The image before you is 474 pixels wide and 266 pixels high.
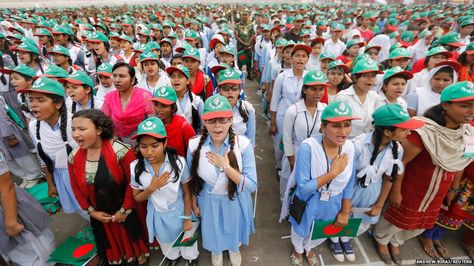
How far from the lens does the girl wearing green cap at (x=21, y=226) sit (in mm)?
2100

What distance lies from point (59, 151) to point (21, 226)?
80 centimetres

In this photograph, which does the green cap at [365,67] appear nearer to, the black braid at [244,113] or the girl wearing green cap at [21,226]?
the black braid at [244,113]

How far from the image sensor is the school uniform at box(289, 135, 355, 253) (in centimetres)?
240

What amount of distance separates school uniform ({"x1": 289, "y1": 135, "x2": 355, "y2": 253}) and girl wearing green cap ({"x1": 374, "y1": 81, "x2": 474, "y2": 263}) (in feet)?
2.19

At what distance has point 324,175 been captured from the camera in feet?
7.72

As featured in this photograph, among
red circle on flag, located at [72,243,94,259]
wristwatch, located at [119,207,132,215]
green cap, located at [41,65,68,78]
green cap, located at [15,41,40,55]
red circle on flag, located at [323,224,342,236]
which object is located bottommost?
red circle on flag, located at [72,243,94,259]

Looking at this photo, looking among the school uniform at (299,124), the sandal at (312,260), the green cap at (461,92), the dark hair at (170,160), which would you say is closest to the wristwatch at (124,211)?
the dark hair at (170,160)

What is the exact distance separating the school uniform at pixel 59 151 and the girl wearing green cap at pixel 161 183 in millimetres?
965

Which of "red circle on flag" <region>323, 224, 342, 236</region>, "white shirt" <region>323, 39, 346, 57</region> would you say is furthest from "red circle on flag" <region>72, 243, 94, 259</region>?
"white shirt" <region>323, 39, 346, 57</region>

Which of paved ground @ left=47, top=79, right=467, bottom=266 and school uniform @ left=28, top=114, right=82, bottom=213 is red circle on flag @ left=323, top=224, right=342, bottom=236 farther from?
school uniform @ left=28, top=114, right=82, bottom=213

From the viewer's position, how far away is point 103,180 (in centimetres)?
232

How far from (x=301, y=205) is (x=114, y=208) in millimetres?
1980

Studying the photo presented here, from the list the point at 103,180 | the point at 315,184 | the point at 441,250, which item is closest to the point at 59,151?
the point at 103,180

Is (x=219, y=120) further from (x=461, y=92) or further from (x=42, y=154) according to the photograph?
(x=461, y=92)
